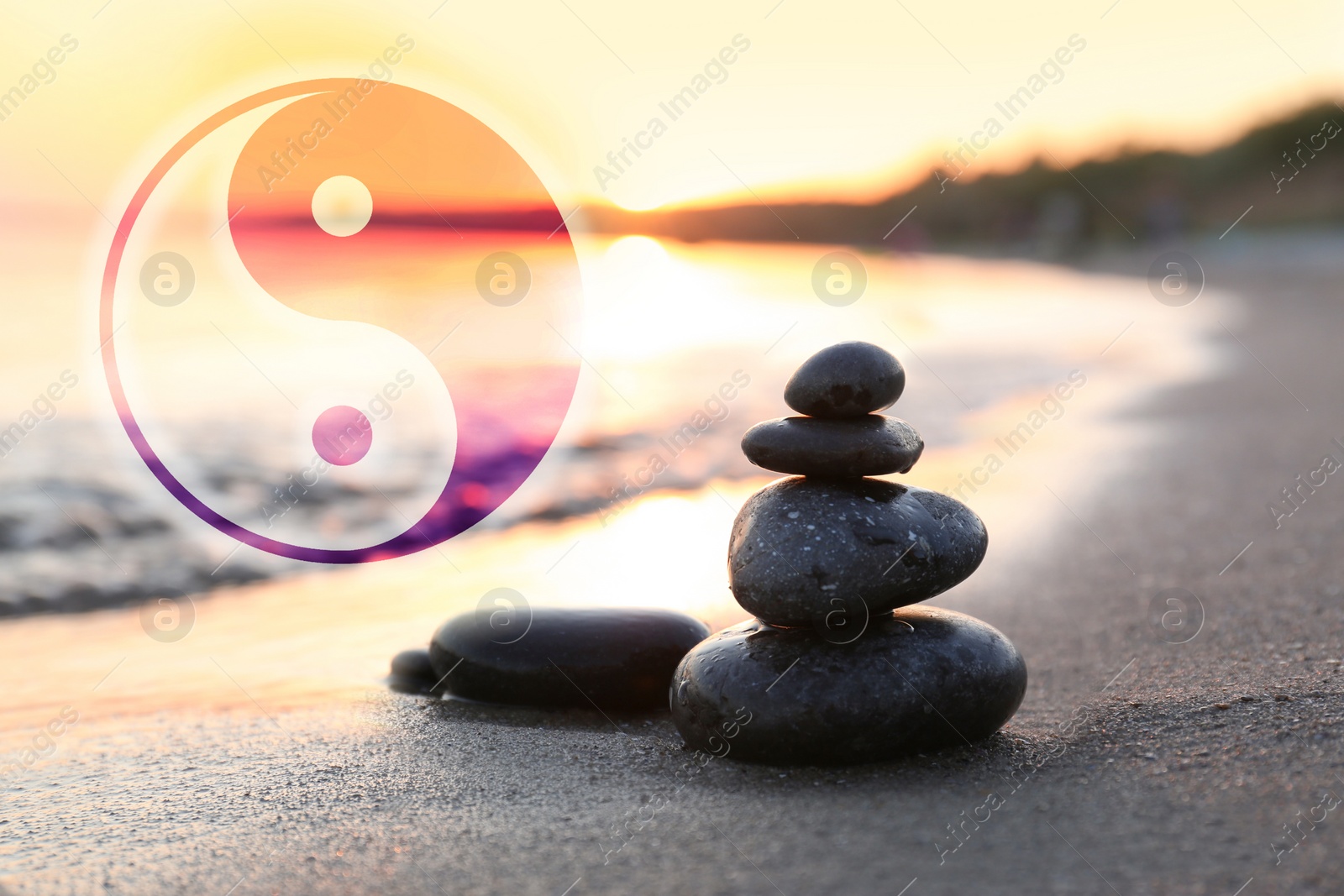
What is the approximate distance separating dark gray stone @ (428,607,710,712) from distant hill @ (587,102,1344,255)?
29914 mm

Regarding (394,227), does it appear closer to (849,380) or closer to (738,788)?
(849,380)

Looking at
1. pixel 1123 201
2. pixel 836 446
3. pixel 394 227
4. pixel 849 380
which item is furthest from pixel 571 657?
pixel 1123 201

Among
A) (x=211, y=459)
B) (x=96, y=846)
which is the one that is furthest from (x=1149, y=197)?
(x=96, y=846)

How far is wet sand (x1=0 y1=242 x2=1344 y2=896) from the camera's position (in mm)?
2252

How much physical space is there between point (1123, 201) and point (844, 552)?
71.0m

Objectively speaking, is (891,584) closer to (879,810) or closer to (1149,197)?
(879,810)

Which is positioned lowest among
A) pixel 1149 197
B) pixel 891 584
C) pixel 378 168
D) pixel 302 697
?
pixel 302 697

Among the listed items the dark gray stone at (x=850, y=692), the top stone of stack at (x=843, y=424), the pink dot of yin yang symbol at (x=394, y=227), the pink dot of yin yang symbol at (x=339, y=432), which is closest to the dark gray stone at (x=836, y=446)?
the top stone of stack at (x=843, y=424)

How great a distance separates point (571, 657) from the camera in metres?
3.86

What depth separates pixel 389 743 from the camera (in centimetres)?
342

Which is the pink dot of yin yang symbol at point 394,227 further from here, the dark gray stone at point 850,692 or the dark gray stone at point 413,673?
the dark gray stone at point 850,692

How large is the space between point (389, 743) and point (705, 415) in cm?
893

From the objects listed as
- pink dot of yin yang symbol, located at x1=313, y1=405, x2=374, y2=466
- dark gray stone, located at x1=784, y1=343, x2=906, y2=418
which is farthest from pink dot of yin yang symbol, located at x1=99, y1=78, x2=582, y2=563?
dark gray stone, located at x1=784, y1=343, x2=906, y2=418

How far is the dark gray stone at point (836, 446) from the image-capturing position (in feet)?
10.5
